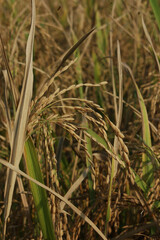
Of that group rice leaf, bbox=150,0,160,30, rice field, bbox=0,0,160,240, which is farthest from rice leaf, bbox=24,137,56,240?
rice leaf, bbox=150,0,160,30

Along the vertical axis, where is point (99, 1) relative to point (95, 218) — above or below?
above

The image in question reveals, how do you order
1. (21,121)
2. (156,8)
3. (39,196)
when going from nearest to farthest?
(21,121), (39,196), (156,8)

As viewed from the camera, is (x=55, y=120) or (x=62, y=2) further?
(x=62, y=2)

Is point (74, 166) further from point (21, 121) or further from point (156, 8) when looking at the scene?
point (156, 8)

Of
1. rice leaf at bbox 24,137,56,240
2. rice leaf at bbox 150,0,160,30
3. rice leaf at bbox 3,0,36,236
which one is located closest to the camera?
rice leaf at bbox 3,0,36,236

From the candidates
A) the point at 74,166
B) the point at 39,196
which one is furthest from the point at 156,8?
the point at 39,196

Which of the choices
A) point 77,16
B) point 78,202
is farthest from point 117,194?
point 77,16

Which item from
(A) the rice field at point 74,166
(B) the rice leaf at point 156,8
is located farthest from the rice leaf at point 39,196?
(B) the rice leaf at point 156,8

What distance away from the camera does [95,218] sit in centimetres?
95

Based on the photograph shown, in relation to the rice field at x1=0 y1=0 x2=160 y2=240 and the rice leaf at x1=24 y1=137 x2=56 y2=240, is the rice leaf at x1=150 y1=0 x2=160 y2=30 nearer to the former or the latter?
the rice field at x1=0 y1=0 x2=160 y2=240

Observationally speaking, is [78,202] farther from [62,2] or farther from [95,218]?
[62,2]

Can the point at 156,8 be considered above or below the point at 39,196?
above

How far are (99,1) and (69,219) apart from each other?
1985mm

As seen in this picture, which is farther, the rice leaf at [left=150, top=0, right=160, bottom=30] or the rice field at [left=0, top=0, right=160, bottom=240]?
the rice leaf at [left=150, top=0, right=160, bottom=30]
